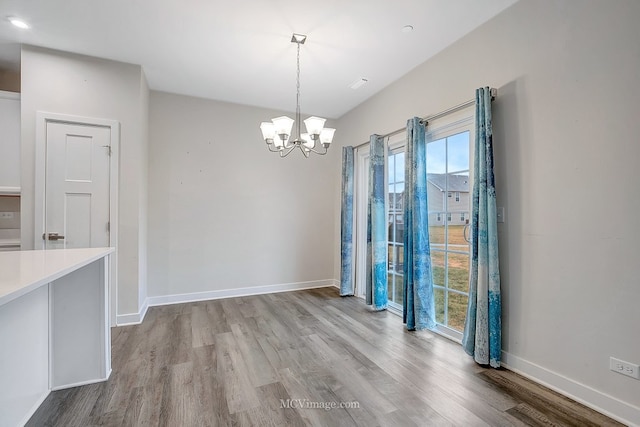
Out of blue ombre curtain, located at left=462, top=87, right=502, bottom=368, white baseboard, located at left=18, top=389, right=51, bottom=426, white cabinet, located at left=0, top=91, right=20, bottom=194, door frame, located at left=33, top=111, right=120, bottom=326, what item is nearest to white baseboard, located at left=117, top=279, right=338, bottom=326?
door frame, located at left=33, top=111, right=120, bottom=326

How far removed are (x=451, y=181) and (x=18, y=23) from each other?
14.4ft

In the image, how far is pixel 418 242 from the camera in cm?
299

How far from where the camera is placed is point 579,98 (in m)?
1.91

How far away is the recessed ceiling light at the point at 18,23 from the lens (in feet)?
8.19

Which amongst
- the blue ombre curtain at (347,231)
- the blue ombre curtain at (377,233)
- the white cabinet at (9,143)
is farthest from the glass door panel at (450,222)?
the white cabinet at (9,143)

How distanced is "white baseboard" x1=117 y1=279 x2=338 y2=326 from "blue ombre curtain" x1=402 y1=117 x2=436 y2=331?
2088 millimetres

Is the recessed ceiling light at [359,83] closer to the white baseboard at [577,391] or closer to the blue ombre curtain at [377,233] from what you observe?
the blue ombre curtain at [377,233]

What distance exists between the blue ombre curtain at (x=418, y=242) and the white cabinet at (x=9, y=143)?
4329 mm

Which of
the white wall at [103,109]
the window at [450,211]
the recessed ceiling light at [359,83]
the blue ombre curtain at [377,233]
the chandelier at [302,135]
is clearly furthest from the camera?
the blue ombre curtain at [377,233]

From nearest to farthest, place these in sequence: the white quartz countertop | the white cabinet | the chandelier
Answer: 1. the white quartz countertop
2. the chandelier
3. the white cabinet

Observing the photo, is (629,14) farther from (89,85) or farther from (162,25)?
(89,85)

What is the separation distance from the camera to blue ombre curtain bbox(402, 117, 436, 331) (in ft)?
9.78

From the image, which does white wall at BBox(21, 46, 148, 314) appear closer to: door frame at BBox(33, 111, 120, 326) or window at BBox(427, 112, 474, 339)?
door frame at BBox(33, 111, 120, 326)

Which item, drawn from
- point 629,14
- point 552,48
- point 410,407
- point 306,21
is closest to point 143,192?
point 306,21
